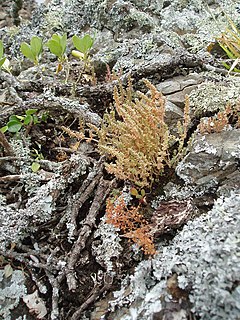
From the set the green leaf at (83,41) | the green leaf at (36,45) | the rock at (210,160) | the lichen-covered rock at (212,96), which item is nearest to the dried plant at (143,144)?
the rock at (210,160)

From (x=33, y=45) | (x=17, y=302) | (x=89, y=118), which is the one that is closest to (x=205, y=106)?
(x=89, y=118)

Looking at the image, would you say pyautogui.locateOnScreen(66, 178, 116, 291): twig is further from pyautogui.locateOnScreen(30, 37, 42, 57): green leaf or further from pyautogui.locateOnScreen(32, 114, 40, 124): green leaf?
pyautogui.locateOnScreen(30, 37, 42, 57): green leaf

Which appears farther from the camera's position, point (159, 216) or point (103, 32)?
point (103, 32)

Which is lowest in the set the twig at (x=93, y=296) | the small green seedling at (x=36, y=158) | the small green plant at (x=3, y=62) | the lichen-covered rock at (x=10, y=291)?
the lichen-covered rock at (x=10, y=291)

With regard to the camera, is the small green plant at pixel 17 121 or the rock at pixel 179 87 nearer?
the small green plant at pixel 17 121

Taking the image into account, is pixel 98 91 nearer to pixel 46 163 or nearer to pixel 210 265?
pixel 46 163

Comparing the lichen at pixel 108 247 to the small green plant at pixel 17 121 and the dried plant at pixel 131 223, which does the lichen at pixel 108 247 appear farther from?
the small green plant at pixel 17 121
